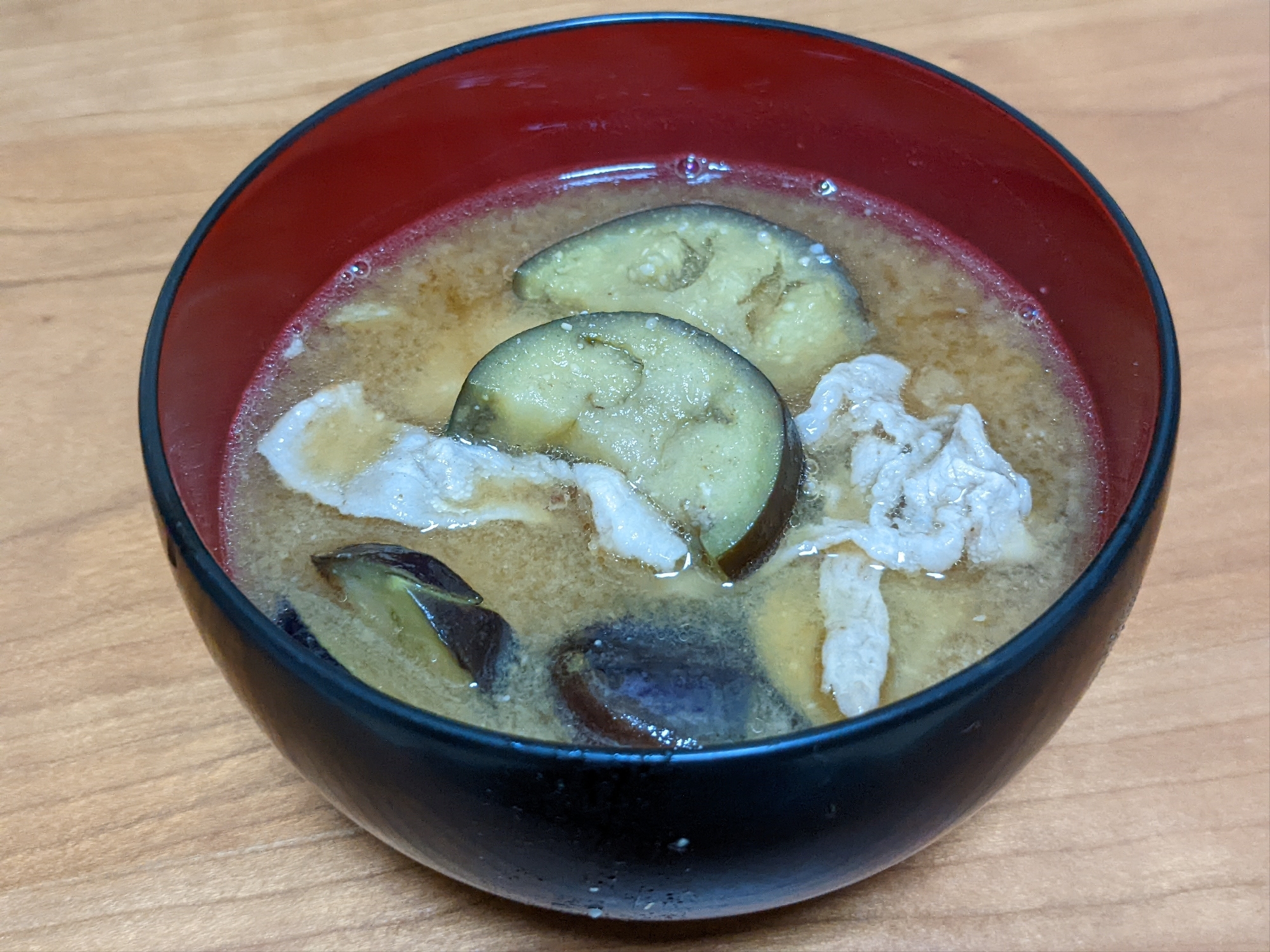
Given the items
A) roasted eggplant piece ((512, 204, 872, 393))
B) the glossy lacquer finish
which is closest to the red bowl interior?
the glossy lacquer finish

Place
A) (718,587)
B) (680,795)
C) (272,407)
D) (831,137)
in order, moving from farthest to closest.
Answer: (831,137)
(272,407)
(718,587)
(680,795)

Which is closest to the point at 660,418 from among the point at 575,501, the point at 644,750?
the point at 575,501

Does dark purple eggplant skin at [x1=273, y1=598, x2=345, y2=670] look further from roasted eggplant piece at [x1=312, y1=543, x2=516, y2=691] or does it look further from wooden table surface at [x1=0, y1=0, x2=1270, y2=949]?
wooden table surface at [x1=0, y1=0, x2=1270, y2=949]

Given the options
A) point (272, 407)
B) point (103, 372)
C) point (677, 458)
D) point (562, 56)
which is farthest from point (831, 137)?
point (103, 372)

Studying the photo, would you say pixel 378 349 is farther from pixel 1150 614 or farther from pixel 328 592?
pixel 1150 614

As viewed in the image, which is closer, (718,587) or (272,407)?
(718,587)

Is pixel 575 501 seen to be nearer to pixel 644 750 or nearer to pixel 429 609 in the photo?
pixel 429 609

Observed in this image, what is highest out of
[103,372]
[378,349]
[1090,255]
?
[1090,255]
